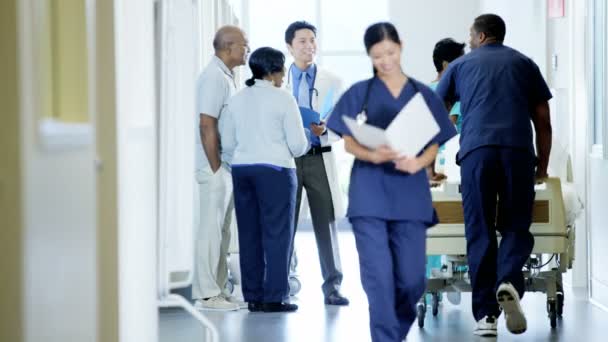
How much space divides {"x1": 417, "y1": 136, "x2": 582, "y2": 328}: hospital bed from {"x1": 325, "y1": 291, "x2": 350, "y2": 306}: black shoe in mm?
1020

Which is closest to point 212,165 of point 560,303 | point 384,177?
point 560,303

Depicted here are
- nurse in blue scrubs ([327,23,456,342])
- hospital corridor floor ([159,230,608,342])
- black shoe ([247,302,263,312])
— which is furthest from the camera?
black shoe ([247,302,263,312])

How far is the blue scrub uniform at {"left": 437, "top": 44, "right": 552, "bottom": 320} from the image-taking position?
5.60 m

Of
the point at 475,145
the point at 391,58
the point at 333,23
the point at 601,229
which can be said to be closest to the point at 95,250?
the point at 391,58

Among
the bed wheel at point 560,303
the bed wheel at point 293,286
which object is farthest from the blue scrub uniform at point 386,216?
the bed wheel at point 293,286

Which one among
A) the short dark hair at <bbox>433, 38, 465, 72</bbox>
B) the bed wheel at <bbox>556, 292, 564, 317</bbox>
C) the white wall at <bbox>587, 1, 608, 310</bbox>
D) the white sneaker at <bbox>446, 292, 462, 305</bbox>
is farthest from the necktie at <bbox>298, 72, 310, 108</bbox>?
Answer: the bed wheel at <bbox>556, 292, 564, 317</bbox>

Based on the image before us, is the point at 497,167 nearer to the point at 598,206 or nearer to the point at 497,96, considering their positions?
the point at 497,96

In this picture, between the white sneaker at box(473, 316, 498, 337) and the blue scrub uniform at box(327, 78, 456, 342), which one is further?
the white sneaker at box(473, 316, 498, 337)

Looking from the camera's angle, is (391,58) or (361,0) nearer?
(391,58)

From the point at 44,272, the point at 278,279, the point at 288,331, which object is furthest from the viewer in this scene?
the point at 278,279

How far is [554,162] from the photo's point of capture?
20.4ft

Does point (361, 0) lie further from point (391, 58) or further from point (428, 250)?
point (391, 58)

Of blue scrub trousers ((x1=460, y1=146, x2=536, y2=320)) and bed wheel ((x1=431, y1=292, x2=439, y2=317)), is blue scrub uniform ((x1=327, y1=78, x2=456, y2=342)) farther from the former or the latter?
bed wheel ((x1=431, y1=292, x2=439, y2=317))

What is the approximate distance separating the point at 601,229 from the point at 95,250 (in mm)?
4634
